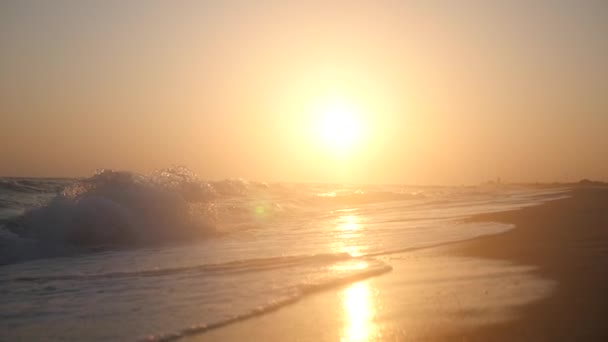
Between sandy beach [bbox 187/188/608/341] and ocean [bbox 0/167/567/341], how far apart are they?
450mm

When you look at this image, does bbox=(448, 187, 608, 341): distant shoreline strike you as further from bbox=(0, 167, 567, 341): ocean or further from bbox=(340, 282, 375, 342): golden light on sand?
bbox=(0, 167, 567, 341): ocean

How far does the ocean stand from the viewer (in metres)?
5.48

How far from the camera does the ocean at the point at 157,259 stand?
5.48 metres

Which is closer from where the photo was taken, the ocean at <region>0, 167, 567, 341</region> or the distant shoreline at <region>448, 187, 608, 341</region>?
the distant shoreline at <region>448, 187, 608, 341</region>

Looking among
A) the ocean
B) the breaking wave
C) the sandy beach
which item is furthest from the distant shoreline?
the breaking wave

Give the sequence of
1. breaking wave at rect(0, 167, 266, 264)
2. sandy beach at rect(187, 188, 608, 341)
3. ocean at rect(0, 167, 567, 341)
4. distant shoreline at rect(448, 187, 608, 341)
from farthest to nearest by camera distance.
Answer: breaking wave at rect(0, 167, 266, 264), ocean at rect(0, 167, 567, 341), sandy beach at rect(187, 188, 608, 341), distant shoreline at rect(448, 187, 608, 341)

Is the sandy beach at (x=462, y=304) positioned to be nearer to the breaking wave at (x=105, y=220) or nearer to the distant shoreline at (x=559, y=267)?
the distant shoreline at (x=559, y=267)

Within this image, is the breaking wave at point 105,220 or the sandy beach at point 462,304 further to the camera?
the breaking wave at point 105,220

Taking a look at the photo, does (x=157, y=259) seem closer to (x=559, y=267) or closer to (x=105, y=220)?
(x=105, y=220)

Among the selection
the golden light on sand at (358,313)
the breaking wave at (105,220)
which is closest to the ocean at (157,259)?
Answer: the breaking wave at (105,220)

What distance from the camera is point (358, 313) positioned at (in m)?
5.32

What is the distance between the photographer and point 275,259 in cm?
898

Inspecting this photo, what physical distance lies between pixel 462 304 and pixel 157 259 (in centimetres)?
617

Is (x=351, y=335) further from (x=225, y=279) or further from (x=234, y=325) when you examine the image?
(x=225, y=279)
